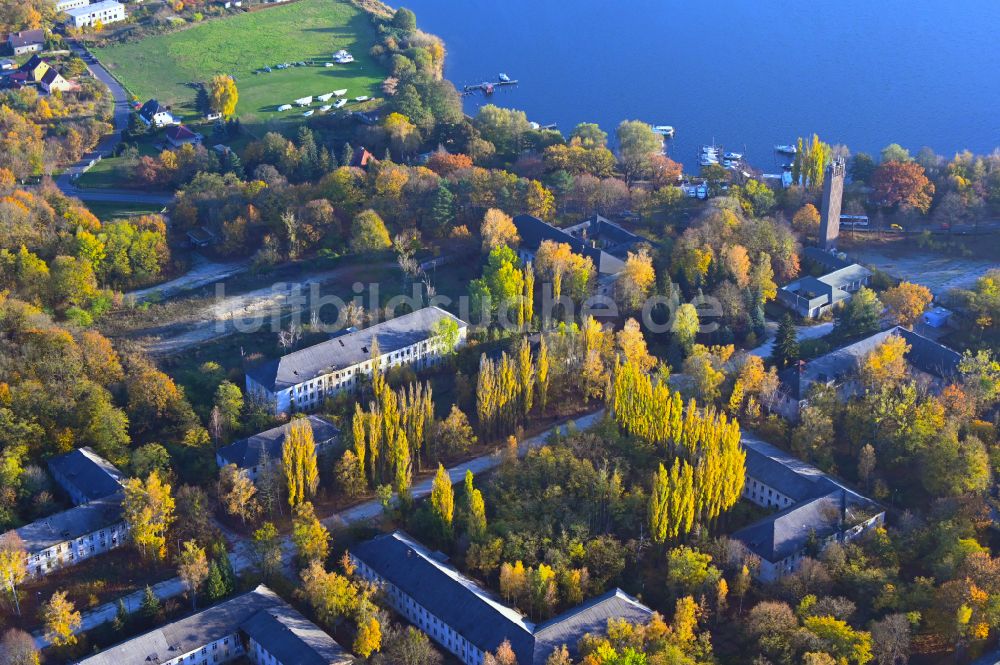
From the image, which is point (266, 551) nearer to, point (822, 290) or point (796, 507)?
point (796, 507)

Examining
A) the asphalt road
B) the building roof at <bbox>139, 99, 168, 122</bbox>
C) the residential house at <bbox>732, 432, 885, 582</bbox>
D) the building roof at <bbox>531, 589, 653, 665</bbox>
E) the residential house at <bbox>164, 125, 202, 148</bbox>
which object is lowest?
the asphalt road

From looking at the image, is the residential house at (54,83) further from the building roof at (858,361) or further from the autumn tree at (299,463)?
the building roof at (858,361)

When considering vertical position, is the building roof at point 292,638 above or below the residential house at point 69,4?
below

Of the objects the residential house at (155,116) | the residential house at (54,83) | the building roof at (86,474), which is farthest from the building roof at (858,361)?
the residential house at (54,83)

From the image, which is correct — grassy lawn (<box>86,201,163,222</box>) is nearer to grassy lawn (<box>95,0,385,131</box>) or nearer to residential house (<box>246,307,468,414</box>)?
grassy lawn (<box>95,0,385,131</box>)

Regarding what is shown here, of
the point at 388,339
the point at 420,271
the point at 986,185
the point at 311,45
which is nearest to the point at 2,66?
the point at 311,45

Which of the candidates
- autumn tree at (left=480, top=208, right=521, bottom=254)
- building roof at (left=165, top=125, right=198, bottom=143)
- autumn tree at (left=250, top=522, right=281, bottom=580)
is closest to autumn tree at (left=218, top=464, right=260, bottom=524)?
autumn tree at (left=250, top=522, right=281, bottom=580)
